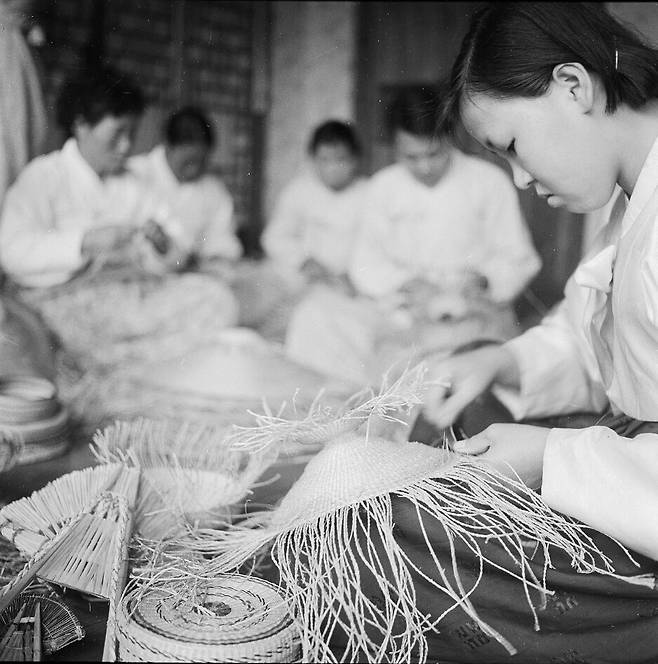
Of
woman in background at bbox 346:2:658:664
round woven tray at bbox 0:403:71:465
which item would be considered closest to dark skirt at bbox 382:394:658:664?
woman in background at bbox 346:2:658:664

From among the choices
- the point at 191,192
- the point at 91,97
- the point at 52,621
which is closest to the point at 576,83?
the point at 52,621

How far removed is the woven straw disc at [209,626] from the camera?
2.99 ft

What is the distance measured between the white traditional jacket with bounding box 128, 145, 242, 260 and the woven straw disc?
1498mm

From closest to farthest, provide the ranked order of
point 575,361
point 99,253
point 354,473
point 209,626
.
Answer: point 209,626
point 354,473
point 575,361
point 99,253

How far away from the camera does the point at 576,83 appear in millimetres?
1141

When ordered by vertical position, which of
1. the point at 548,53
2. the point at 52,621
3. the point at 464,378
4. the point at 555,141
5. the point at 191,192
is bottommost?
the point at 52,621

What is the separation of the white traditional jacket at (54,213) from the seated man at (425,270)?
2.19 feet

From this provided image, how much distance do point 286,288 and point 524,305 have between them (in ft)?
2.41

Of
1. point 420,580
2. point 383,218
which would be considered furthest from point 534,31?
point 383,218

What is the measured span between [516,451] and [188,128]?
167cm

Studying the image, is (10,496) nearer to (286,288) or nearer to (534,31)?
(534,31)

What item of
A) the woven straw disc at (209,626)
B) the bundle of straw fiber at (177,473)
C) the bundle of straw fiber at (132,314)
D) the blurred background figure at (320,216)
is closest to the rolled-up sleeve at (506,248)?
the blurred background figure at (320,216)

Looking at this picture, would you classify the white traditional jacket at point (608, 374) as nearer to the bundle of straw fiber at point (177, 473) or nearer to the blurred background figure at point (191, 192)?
the bundle of straw fiber at point (177, 473)

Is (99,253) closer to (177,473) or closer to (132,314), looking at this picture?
(132,314)
